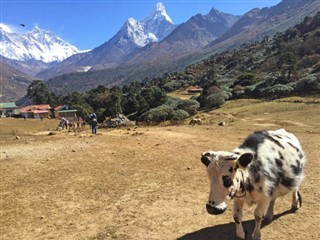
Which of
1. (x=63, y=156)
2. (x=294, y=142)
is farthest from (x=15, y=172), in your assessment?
(x=294, y=142)

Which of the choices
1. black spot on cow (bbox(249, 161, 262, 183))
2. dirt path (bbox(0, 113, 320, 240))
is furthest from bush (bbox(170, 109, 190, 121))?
black spot on cow (bbox(249, 161, 262, 183))

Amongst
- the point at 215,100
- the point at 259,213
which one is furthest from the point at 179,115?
the point at 259,213

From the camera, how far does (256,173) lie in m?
7.59

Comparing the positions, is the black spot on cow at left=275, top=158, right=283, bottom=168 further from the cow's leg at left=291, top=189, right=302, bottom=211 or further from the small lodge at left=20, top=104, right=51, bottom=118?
the small lodge at left=20, top=104, right=51, bottom=118

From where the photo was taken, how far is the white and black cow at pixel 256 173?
22.1 ft

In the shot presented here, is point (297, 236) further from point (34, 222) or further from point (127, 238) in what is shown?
point (34, 222)

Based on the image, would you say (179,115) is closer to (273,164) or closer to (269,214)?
(269,214)

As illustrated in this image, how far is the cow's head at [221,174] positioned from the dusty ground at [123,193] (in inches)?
91.1

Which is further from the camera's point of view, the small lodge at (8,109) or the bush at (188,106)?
the small lodge at (8,109)

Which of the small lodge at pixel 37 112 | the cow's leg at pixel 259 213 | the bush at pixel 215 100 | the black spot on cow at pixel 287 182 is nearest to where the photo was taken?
the cow's leg at pixel 259 213

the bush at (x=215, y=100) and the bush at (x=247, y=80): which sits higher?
the bush at (x=247, y=80)

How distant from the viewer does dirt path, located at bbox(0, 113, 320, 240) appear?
9320 millimetres

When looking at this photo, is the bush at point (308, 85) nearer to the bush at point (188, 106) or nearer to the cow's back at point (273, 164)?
the bush at point (188, 106)

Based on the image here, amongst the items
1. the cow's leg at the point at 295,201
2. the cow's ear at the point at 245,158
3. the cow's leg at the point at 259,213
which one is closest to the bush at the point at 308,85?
the cow's leg at the point at 295,201
